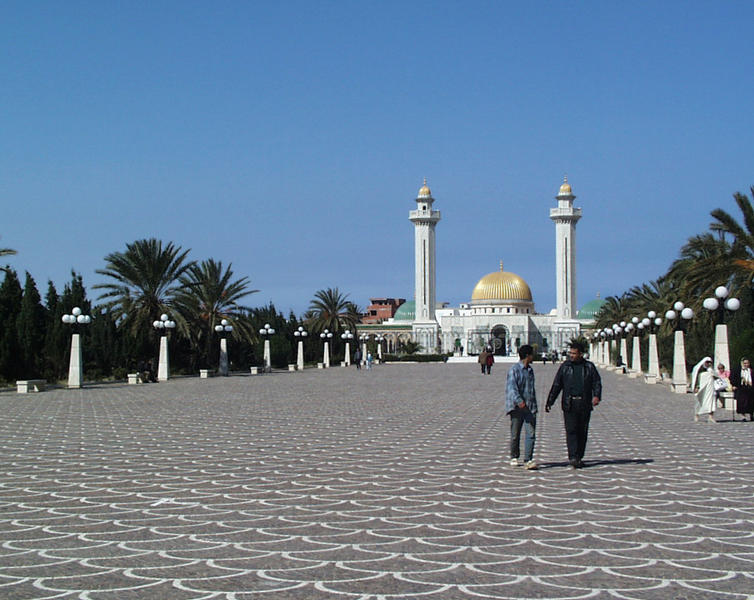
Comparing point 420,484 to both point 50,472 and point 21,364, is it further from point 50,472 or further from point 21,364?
point 21,364

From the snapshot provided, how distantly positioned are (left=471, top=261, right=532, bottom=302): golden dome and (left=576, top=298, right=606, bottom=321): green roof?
6.61m

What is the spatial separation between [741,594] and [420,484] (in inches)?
156

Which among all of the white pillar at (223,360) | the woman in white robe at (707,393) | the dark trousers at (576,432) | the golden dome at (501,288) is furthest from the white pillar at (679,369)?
the golden dome at (501,288)

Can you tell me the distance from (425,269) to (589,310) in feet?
79.7

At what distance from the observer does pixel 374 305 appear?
158 m

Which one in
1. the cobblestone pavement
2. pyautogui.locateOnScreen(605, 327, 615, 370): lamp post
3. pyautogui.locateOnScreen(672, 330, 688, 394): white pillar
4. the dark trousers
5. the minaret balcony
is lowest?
the cobblestone pavement

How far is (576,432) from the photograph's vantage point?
9.36 metres

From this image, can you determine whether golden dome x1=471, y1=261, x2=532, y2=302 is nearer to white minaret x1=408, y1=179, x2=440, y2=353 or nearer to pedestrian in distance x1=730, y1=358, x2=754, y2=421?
white minaret x1=408, y1=179, x2=440, y2=353

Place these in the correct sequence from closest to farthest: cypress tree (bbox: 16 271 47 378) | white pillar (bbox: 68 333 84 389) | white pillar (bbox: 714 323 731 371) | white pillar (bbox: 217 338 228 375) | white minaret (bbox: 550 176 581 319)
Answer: white pillar (bbox: 714 323 731 371)
white pillar (bbox: 68 333 84 389)
cypress tree (bbox: 16 271 47 378)
white pillar (bbox: 217 338 228 375)
white minaret (bbox: 550 176 581 319)

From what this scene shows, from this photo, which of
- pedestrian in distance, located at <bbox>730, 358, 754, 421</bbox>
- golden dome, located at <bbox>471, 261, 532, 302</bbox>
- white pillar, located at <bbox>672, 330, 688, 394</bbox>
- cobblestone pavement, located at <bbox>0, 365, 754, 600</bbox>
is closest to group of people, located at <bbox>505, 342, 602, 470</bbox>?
cobblestone pavement, located at <bbox>0, 365, 754, 600</bbox>

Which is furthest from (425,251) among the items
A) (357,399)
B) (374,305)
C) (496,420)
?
(496,420)

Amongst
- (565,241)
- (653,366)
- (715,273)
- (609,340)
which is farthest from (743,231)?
Answer: (565,241)

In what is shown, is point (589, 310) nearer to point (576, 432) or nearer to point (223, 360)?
point (223, 360)

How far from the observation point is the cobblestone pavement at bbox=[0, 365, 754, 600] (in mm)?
4945
